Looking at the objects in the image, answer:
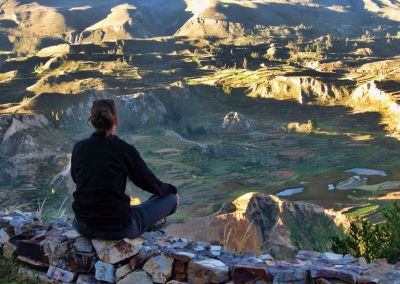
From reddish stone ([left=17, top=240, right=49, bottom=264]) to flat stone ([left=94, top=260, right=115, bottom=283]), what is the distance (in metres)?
1.10

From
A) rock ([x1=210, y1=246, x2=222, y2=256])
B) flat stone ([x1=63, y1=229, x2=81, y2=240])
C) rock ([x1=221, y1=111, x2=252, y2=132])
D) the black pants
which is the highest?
the black pants

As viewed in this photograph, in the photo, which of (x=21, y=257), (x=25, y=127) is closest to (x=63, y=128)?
(x=25, y=127)

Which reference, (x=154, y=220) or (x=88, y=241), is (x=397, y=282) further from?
(x=88, y=241)

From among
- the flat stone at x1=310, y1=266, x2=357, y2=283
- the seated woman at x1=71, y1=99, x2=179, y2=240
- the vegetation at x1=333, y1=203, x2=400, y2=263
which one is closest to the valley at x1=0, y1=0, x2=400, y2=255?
the vegetation at x1=333, y1=203, x2=400, y2=263

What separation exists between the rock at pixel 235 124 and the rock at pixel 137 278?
286ft

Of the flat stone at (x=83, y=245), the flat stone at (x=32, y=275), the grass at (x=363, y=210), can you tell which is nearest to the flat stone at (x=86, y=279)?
the flat stone at (x=83, y=245)

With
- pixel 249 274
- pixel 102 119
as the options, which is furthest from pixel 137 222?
pixel 249 274

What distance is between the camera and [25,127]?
75.1 metres

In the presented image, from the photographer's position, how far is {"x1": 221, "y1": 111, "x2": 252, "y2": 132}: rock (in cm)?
9419

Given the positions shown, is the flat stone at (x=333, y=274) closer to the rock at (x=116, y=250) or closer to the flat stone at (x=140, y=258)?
the flat stone at (x=140, y=258)

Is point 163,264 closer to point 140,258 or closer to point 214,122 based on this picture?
point 140,258

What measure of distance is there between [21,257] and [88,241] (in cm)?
149

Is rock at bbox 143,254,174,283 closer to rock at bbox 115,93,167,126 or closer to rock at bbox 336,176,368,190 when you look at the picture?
rock at bbox 336,176,368,190

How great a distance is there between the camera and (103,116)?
6711 millimetres
